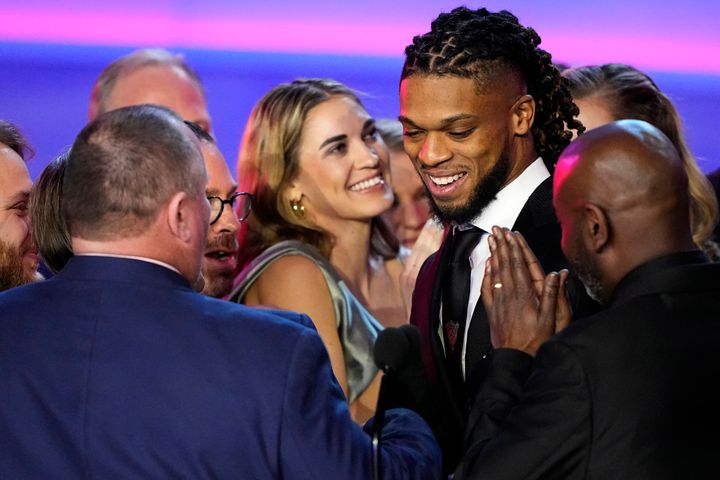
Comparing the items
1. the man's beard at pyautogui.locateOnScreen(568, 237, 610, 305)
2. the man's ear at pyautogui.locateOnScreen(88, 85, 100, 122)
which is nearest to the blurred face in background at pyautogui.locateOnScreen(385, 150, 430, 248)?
the man's ear at pyautogui.locateOnScreen(88, 85, 100, 122)

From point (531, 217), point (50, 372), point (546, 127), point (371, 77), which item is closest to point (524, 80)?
point (546, 127)

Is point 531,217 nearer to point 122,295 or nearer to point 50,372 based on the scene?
point 122,295

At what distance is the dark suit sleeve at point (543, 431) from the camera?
6.49 feet

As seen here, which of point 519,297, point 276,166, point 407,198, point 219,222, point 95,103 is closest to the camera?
point 519,297

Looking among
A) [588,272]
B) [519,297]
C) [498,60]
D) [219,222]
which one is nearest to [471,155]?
[498,60]

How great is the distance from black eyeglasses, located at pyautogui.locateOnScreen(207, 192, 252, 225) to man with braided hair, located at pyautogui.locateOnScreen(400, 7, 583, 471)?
2.98ft

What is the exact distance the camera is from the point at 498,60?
2.66 metres

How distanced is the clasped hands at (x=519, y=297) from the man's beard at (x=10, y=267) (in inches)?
52.0

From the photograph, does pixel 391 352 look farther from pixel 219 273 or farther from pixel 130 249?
pixel 219 273

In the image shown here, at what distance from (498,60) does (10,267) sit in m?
1.42

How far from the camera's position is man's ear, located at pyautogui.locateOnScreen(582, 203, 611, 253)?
2092 mm

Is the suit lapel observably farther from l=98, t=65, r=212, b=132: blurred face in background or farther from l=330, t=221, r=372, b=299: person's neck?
l=98, t=65, r=212, b=132: blurred face in background

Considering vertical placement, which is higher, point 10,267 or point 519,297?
point 519,297

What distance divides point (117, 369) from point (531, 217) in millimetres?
1077
